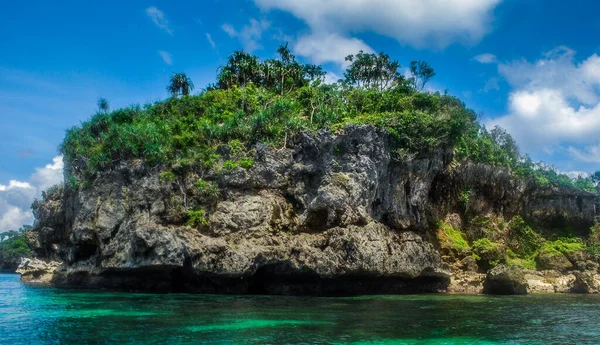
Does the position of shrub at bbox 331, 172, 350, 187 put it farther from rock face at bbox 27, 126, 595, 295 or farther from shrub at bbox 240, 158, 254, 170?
shrub at bbox 240, 158, 254, 170

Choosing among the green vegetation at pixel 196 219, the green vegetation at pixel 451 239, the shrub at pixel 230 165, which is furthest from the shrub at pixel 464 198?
the green vegetation at pixel 196 219

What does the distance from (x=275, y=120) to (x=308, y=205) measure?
8.04m

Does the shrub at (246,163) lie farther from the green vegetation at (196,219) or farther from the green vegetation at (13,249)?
the green vegetation at (13,249)

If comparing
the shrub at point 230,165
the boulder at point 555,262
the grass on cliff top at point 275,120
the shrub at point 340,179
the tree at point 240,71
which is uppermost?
the tree at point 240,71

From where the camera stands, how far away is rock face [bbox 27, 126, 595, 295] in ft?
100

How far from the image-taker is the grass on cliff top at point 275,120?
3641 cm

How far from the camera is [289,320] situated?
20.0m

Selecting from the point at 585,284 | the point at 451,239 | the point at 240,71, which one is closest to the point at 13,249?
the point at 240,71

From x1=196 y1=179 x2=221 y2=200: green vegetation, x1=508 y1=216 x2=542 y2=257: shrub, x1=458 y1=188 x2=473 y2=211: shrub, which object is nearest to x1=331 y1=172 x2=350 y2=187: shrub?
x1=196 y1=179 x2=221 y2=200: green vegetation

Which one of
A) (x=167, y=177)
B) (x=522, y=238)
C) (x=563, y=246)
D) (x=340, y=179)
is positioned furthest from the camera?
(x=522, y=238)

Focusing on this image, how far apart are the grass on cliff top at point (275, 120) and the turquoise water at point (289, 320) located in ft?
40.7

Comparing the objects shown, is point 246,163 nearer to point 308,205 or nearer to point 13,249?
point 308,205

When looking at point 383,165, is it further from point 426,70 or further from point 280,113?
point 426,70

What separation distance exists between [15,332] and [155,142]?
20.4m
